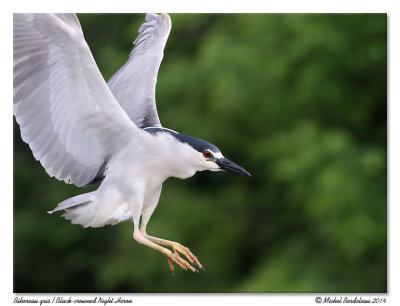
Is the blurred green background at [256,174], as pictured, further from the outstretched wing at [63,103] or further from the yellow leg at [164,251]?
the yellow leg at [164,251]

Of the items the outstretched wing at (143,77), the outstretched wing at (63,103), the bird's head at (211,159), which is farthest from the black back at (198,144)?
the outstretched wing at (143,77)

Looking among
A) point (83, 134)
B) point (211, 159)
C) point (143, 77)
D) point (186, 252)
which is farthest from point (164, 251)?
point (143, 77)

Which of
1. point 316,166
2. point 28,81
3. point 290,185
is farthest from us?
point 290,185

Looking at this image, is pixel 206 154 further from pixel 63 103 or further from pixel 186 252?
pixel 63 103

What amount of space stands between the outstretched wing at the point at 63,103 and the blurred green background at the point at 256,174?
76.2 inches

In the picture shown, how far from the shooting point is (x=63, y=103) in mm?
1450

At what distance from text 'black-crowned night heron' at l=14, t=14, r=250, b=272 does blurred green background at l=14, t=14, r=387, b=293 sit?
6.35 ft

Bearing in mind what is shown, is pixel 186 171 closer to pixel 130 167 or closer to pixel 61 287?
pixel 130 167

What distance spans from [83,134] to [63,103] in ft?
0.25

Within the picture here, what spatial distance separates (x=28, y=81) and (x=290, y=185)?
120 inches

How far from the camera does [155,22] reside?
193cm

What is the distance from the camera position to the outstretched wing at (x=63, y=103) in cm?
139

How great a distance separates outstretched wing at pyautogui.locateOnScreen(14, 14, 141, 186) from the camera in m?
1.39

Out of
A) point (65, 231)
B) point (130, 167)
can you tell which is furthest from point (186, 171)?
point (65, 231)
